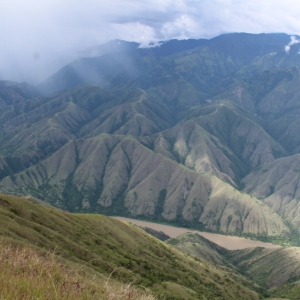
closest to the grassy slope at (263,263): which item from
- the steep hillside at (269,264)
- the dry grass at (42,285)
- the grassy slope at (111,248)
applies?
the steep hillside at (269,264)

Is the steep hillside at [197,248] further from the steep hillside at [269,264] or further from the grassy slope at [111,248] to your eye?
the grassy slope at [111,248]

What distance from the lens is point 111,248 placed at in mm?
70188

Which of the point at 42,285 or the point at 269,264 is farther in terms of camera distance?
the point at 269,264

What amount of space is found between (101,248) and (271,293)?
278 ft

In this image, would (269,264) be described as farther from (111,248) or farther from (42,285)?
(42,285)

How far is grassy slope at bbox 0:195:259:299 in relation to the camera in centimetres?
4812

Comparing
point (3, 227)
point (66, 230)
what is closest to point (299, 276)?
point (66, 230)

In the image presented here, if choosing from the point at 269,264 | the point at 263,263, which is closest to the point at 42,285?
the point at 269,264

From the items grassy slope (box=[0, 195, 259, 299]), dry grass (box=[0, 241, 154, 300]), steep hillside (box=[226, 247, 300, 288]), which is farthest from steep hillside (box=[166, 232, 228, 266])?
dry grass (box=[0, 241, 154, 300])

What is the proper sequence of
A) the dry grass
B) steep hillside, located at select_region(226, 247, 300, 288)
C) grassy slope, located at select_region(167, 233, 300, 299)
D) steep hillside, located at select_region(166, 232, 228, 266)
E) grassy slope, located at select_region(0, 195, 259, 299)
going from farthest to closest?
1. steep hillside, located at select_region(166, 232, 228, 266)
2. steep hillside, located at select_region(226, 247, 300, 288)
3. grassy slope, located at select_region(167, 233, 300, 299)
4. grassy slope, located at select_region(0, 195, 259, 299)
5. the dry grass

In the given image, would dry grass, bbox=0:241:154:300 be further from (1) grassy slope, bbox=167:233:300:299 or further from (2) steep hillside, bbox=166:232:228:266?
(2) steep hillside, bbox=166:232:228:266

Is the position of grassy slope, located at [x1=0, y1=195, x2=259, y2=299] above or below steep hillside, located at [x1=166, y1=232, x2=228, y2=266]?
above

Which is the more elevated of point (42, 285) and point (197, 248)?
point (42, 285)

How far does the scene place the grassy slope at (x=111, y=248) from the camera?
158ft
